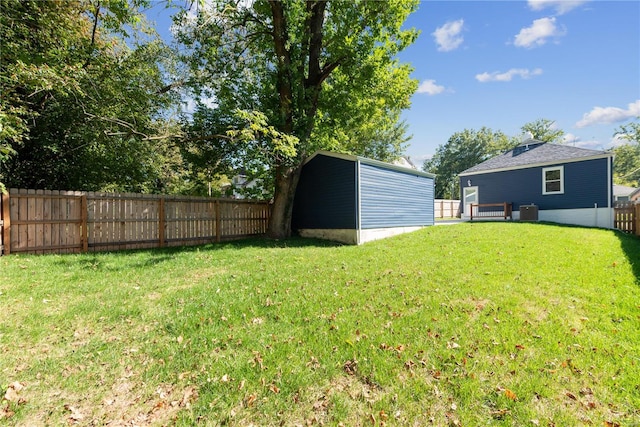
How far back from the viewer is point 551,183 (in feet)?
51.5

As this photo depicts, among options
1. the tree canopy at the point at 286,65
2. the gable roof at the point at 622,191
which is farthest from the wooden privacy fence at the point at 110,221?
the gable roof at the point at 622,191

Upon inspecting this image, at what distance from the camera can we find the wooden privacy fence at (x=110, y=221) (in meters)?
7.14

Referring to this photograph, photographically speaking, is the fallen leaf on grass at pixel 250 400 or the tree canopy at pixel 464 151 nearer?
the fallen leaf on grass at pixel 250 400

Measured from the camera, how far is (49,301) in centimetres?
416

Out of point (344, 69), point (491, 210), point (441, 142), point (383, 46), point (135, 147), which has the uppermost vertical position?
point (441, 142)

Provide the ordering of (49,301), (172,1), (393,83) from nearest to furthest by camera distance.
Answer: (49,301) → (172,1) → (393,83)

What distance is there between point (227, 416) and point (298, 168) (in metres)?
9.47

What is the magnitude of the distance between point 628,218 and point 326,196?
12.6m

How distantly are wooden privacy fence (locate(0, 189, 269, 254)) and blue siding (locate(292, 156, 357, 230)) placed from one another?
2.46 metres

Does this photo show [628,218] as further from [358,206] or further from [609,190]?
[358,206]

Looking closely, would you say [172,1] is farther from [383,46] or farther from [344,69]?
[383,46]

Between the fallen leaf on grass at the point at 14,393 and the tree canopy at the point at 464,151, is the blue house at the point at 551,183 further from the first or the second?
the tree canopy at the point at 464,151

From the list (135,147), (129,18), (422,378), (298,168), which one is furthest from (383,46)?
(422,378)

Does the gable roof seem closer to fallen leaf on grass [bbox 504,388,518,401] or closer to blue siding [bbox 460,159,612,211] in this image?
blue siding [bbox 460,159,612,211]
